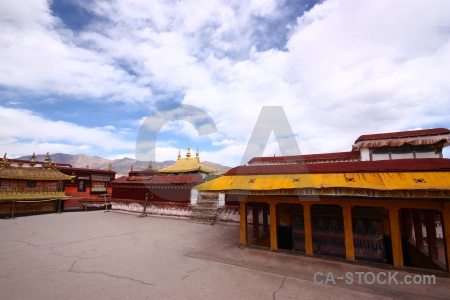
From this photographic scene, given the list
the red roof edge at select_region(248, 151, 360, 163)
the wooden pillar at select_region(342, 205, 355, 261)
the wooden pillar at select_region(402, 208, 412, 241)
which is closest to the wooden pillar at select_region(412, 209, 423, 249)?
the wooden pillar at select_region(402, 208, 412, 241)

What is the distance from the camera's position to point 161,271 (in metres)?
7.02

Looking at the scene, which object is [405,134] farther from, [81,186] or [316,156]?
[81,186]

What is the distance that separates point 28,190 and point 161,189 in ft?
43.2

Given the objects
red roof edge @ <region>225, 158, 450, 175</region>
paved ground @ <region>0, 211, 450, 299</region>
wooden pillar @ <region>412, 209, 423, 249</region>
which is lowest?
paved ground @ <region>0, 211, 450, 299</region>

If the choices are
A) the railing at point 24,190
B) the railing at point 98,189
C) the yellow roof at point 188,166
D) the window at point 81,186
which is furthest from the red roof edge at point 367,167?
the railing at point 98,189

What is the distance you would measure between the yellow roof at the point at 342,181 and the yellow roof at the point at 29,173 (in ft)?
70.9

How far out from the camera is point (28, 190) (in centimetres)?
2120

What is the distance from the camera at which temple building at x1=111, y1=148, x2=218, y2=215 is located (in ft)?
61.3

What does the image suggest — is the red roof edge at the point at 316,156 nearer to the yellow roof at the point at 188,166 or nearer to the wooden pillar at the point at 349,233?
the yellow roof at the point at 188,166

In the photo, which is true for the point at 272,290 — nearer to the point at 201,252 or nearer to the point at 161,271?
the point at 161,271

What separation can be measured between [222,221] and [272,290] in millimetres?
10843

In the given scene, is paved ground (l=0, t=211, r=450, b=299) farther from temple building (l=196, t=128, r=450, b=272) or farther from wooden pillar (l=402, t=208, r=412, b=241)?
wooden pillar (l=402, t=208, r=412, b=241)

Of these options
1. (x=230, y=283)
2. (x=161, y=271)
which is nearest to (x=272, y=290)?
(x=230, y=283)

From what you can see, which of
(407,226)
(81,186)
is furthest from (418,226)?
(81,186)
